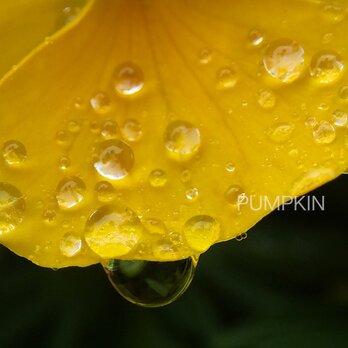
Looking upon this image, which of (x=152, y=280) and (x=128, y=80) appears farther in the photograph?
(x=152, y=280)

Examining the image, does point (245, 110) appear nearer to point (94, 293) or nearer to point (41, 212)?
point (41, 212)

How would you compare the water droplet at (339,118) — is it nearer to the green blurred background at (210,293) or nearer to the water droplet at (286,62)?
the water droplet at (286,62)

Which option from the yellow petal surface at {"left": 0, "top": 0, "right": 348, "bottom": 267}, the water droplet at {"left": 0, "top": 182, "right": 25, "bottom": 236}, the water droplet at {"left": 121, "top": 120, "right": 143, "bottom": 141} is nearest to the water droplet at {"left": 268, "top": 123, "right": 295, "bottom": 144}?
the yellow petal surface at {"left": 0, "top": 0, "right": 348, "bottom": 267}

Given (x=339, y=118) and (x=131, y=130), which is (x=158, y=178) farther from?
(x=339, y=118)

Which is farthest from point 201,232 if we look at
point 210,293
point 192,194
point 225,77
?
point 210,293

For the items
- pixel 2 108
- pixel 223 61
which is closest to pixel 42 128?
pixel 2 108
